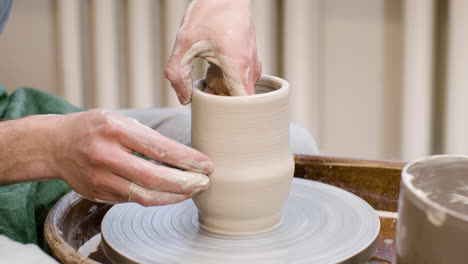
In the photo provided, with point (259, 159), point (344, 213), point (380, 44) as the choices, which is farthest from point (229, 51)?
point (380, 44)

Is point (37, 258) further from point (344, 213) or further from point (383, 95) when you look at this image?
point (383, 95)

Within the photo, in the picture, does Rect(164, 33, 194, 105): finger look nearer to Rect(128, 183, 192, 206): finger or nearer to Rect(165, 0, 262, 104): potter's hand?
Rect(165, 0, 262, 104): potter's hand

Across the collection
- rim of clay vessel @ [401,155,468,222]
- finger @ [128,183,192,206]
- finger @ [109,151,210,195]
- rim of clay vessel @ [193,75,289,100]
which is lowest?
finger @ [128,183,192,206]

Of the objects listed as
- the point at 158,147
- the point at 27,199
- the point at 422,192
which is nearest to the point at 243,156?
the point at 158,147

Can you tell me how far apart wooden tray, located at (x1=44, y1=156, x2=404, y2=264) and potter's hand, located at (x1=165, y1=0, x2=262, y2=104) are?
0.23 m

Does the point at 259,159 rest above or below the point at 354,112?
above

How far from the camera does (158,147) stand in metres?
0.80

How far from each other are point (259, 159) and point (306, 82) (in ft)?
3.64

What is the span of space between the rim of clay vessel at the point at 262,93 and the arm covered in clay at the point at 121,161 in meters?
0.08

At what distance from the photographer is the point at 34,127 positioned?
0.90 m

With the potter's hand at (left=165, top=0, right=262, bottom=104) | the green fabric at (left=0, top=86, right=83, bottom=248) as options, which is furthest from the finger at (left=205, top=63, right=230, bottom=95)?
the green fabric at (left=0, top=86, right=83, bottom=248)

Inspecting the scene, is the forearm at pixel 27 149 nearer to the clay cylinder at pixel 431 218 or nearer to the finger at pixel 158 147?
the finger at pixel 158 147

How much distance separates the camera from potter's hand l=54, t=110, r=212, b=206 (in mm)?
796

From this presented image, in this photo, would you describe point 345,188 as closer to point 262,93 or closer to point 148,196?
point 262,93
